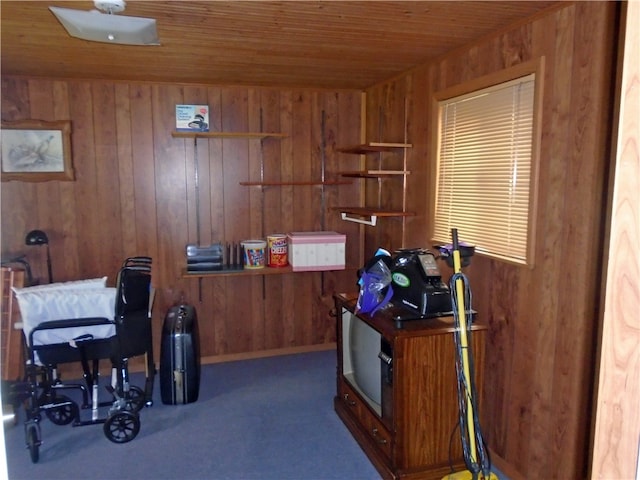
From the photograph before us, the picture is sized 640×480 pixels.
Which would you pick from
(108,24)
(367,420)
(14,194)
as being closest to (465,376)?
(367,420)

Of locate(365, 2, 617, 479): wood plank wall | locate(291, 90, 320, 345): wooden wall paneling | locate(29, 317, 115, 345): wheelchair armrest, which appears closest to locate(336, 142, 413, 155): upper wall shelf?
locate(291, 90, 320, 345): wooden wall paneling

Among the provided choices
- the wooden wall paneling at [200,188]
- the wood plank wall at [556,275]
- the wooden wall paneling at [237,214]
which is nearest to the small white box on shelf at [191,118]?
the wooden wall paneling at [200,188]

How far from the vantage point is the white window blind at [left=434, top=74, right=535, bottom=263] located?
7.64 feet

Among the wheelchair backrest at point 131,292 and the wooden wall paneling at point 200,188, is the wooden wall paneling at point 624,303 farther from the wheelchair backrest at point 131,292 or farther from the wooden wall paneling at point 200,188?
the wooden wall paneling at point 200,188

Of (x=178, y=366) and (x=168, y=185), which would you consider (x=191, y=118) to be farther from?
(x=178, y=366)

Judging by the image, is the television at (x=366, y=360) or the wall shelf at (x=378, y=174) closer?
the television at (x=366, y=360)

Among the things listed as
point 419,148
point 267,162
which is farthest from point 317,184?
point 419,148

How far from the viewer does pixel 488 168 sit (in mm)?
2568

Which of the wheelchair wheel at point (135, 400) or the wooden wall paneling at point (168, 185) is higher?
the wooden wall paneling at point (168, 185)

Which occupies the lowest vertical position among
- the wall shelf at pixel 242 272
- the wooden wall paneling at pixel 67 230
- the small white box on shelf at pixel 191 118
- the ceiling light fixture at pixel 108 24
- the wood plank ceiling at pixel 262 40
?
the wall shelf at pixel 242 272

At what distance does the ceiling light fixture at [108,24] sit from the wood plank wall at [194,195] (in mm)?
1371

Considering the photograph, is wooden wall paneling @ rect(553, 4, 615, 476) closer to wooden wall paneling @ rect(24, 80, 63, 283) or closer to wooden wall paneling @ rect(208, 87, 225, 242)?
wooden wall paneling @ rect(208, 87, 225, 242)

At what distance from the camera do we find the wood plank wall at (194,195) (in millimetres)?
3609

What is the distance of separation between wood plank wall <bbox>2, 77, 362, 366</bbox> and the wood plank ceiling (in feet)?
0.73
